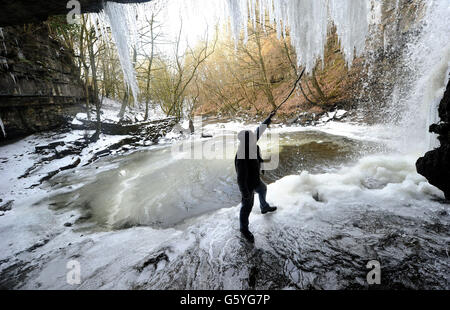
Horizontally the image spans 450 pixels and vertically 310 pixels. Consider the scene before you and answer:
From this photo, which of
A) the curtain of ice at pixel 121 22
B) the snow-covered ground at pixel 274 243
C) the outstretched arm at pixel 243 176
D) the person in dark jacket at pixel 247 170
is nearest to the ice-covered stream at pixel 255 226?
the snow-covered ground at pixel 274 243

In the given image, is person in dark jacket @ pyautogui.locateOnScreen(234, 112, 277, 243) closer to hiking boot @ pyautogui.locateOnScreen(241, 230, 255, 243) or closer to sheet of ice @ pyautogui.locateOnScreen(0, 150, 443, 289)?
hiking boot @ pyautogui.locateOnScreen(241, 230, 255, 243)

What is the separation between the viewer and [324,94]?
43.9ft

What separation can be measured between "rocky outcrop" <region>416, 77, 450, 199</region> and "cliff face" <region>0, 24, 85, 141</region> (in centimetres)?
1235

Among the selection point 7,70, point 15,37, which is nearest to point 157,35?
point 15,37

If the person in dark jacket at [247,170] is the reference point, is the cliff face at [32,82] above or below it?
above

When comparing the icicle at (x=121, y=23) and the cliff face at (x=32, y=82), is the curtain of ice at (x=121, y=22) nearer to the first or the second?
the icicle at (x=121, y=23)

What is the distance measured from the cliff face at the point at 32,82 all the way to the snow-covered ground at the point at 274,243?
580 cm

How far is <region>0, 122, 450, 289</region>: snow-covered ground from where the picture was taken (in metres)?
2.21

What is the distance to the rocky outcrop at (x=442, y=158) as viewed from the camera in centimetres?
255

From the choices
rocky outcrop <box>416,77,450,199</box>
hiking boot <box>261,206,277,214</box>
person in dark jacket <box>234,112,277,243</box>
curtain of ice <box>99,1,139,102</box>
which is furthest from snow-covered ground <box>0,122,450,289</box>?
curtain of ice <box>99,1,139,102</box>

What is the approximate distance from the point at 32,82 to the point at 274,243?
38.8 ft

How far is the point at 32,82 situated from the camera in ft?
27.9

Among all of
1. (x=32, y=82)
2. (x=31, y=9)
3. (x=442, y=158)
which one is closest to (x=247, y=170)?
(x=442, y=158)

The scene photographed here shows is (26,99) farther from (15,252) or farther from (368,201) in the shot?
(368,201)
